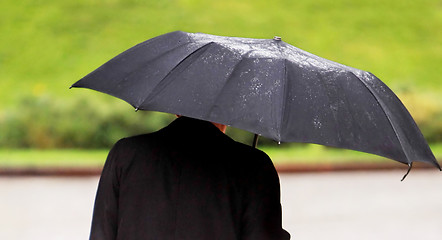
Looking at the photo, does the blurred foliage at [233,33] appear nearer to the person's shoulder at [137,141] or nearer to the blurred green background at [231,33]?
the blurred green background at [231,33]

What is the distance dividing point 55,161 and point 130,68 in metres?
9.22

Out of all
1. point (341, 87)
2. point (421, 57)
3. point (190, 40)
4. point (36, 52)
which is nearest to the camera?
point (341, 87)

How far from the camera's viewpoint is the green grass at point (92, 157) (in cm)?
1180

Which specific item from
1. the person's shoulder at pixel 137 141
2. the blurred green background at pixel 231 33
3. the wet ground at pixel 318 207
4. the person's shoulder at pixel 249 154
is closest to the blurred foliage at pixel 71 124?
the blurred green background at pixel 231 33

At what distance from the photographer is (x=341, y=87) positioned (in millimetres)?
3057

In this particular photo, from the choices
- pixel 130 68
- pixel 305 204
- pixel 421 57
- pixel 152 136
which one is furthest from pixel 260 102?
pixel 421 57

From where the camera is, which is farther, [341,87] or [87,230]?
[87,230]

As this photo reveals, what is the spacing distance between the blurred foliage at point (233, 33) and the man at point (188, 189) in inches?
529

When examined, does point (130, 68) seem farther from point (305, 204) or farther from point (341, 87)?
point (305, 204)

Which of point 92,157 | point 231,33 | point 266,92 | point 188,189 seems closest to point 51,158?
point 92,157

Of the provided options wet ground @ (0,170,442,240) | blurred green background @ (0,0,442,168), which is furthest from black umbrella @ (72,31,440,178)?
blurred green background @ (0,0,442,168)

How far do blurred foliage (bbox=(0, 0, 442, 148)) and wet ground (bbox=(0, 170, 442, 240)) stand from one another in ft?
15.8

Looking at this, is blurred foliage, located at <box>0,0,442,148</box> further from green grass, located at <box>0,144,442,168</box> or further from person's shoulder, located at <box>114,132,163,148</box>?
person's shoulder, located at <box>114,132,163,148</box>

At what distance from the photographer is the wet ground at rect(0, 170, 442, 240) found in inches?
335
